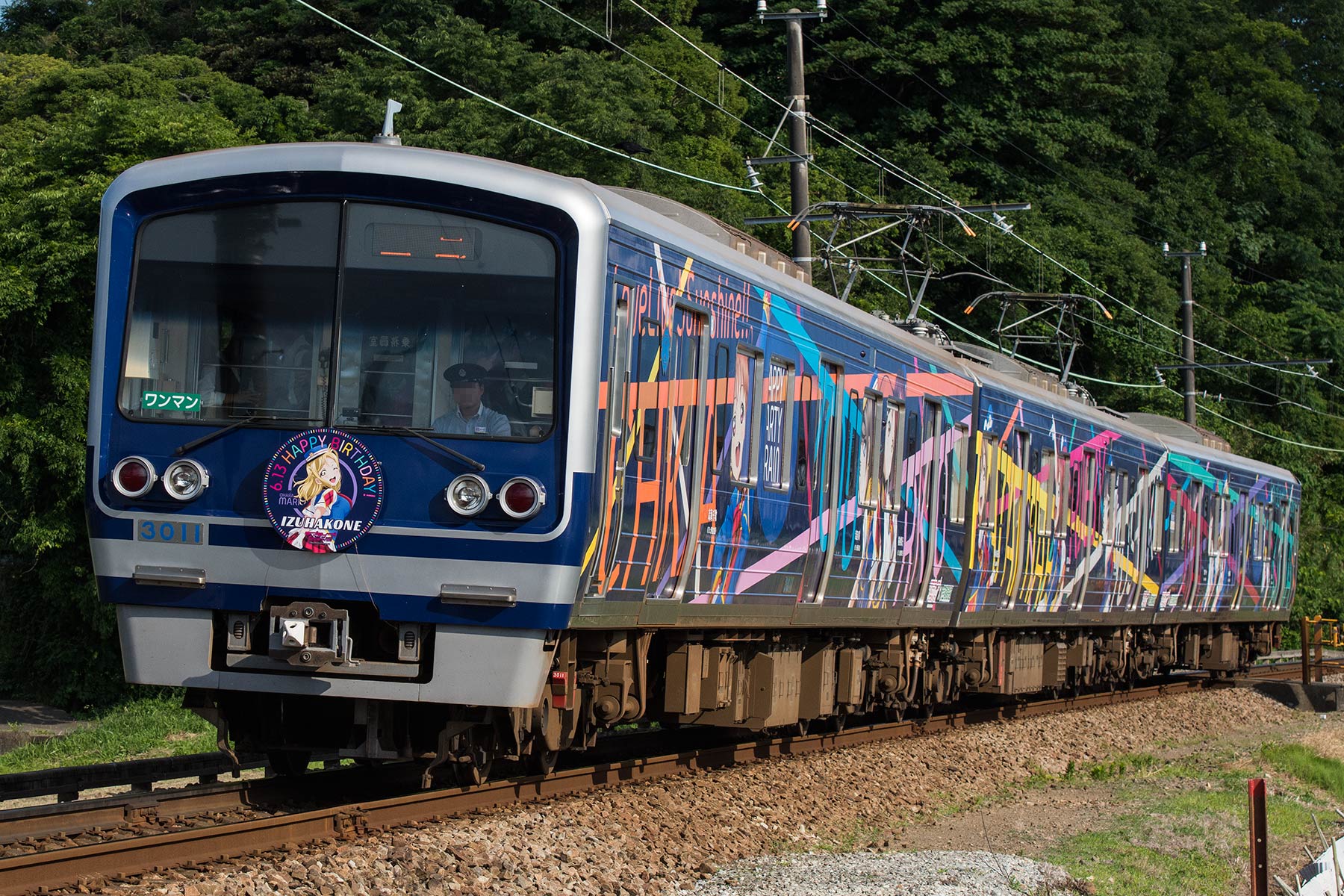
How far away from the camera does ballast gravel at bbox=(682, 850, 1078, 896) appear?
7496 millimetres

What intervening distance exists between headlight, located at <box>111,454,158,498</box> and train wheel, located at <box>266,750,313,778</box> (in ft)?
5.59

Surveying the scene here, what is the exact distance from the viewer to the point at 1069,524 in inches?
693

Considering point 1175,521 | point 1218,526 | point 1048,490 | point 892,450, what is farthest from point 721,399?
point 1218,526

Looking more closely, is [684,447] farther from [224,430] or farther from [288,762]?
[288,762]

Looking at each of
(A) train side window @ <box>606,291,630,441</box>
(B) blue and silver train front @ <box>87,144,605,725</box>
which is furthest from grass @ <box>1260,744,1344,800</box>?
(B) blue and silver train front @ <box>87,144,605,725</box>

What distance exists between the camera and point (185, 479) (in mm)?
7703

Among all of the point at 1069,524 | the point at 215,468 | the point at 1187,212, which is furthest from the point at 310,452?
the point at 1187,212

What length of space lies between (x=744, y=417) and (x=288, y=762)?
10.7 ft

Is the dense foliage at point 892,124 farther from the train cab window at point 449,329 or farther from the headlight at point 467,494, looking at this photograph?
the headlight at point 467,494

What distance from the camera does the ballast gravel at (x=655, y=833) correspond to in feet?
21.7

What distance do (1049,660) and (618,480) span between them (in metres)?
11.4

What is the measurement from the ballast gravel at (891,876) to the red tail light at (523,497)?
1899 mm

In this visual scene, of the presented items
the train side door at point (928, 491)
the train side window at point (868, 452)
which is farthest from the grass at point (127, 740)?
the train side window at point (868, 452)

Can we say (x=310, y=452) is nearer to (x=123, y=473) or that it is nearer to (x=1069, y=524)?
(x=123, y=473)
